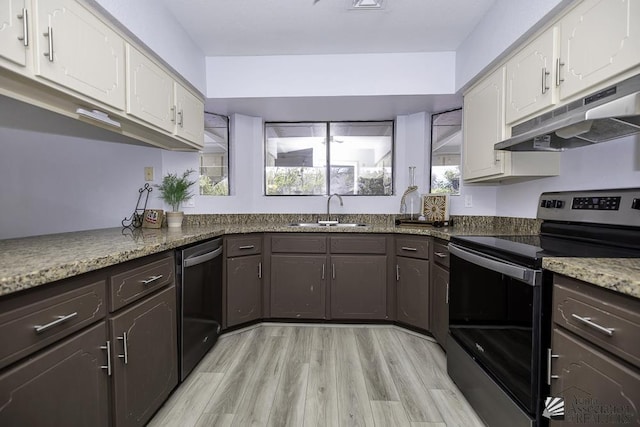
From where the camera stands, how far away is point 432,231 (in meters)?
2.21

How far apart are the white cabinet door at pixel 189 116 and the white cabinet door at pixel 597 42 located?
2.40 metres

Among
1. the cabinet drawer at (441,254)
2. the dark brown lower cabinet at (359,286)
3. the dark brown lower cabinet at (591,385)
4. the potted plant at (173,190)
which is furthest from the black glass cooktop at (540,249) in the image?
the potted plant at (173,190)

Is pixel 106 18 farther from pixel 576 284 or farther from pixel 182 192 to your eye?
pixel 576 284

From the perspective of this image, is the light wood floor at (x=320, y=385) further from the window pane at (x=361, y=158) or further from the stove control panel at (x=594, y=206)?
the window pane at (x=361, y=158)

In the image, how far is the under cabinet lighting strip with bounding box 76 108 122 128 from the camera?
1.45 m

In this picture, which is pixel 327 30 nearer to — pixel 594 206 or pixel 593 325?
pixel 594 206

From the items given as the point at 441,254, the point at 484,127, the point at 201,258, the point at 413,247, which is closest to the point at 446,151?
the point at 484,127

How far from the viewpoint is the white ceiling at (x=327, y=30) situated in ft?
6.32

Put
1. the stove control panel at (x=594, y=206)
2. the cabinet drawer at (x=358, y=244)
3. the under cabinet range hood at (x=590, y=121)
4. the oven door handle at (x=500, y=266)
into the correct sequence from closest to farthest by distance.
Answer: the under cabinet range hood at (x=590, y=121) < the oven door handle at (x=500, y=266) < the stove control panel at (x=594, y=206) < the cabinet drawer at (x=358, y=244)

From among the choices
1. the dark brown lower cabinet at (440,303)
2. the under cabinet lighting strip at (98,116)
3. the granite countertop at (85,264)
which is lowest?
the dark brown lower cabinet at (440,303)

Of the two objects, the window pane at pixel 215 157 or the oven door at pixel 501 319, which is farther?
the window pane at pixel 215 157

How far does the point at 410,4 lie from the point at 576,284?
1.86 m

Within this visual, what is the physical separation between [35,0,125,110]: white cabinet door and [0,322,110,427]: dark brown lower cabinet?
3.42 feet

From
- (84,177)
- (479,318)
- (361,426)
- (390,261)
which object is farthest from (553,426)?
(84,177)
